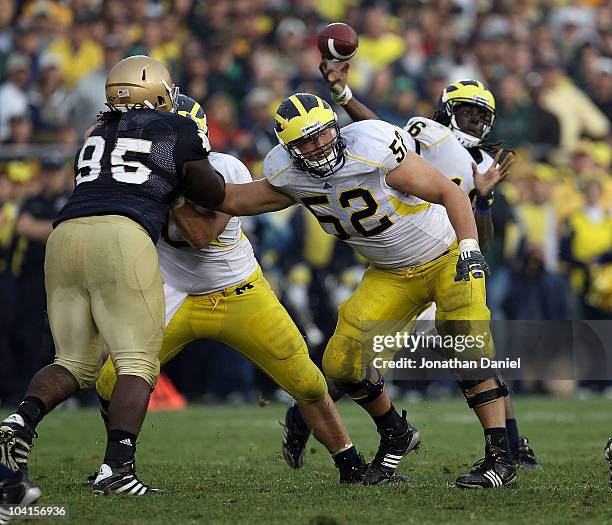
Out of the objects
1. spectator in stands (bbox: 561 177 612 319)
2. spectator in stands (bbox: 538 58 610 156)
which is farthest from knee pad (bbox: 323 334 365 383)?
spectator in stands (bbox: 538 58 610 156)

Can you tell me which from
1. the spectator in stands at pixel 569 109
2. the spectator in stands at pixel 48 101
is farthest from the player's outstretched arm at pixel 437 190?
the spectator in stands at pixel 569 109

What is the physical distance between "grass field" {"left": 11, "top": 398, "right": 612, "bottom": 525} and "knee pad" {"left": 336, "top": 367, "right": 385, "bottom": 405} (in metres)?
0.44

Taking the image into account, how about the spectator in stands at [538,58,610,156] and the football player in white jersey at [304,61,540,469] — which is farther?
the spectator in stands at [538,58,610,156]

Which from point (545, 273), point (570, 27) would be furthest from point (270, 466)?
point (570, 27)

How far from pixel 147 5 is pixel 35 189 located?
11.4ft

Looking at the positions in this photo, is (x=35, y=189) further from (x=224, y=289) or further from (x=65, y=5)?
(x=224, y=289)

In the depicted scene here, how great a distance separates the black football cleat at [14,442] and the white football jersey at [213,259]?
1135 mm

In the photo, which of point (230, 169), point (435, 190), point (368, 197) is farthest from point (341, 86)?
point (435, 190)

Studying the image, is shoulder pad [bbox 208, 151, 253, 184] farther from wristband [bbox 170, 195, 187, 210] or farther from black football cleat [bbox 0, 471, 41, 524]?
black football cleat [bbox 0, 471, 41, 524]

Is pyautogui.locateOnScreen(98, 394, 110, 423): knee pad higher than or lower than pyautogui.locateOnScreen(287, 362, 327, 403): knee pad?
lower

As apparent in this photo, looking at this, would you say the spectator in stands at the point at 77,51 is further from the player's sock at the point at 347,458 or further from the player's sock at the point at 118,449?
the player's sock at the point at 118,449

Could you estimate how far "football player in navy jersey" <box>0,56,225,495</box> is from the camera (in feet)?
16.1

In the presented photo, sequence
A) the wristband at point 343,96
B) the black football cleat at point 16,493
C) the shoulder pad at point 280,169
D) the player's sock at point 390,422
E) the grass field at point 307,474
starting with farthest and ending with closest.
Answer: the wristband at point 343,96 < the player's sock at point 390,422 < the shoulder pad at point 280,169 < the grass field at point 307,474 < the black football cleat at point 16,493

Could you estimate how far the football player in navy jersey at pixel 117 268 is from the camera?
16.1 ft
